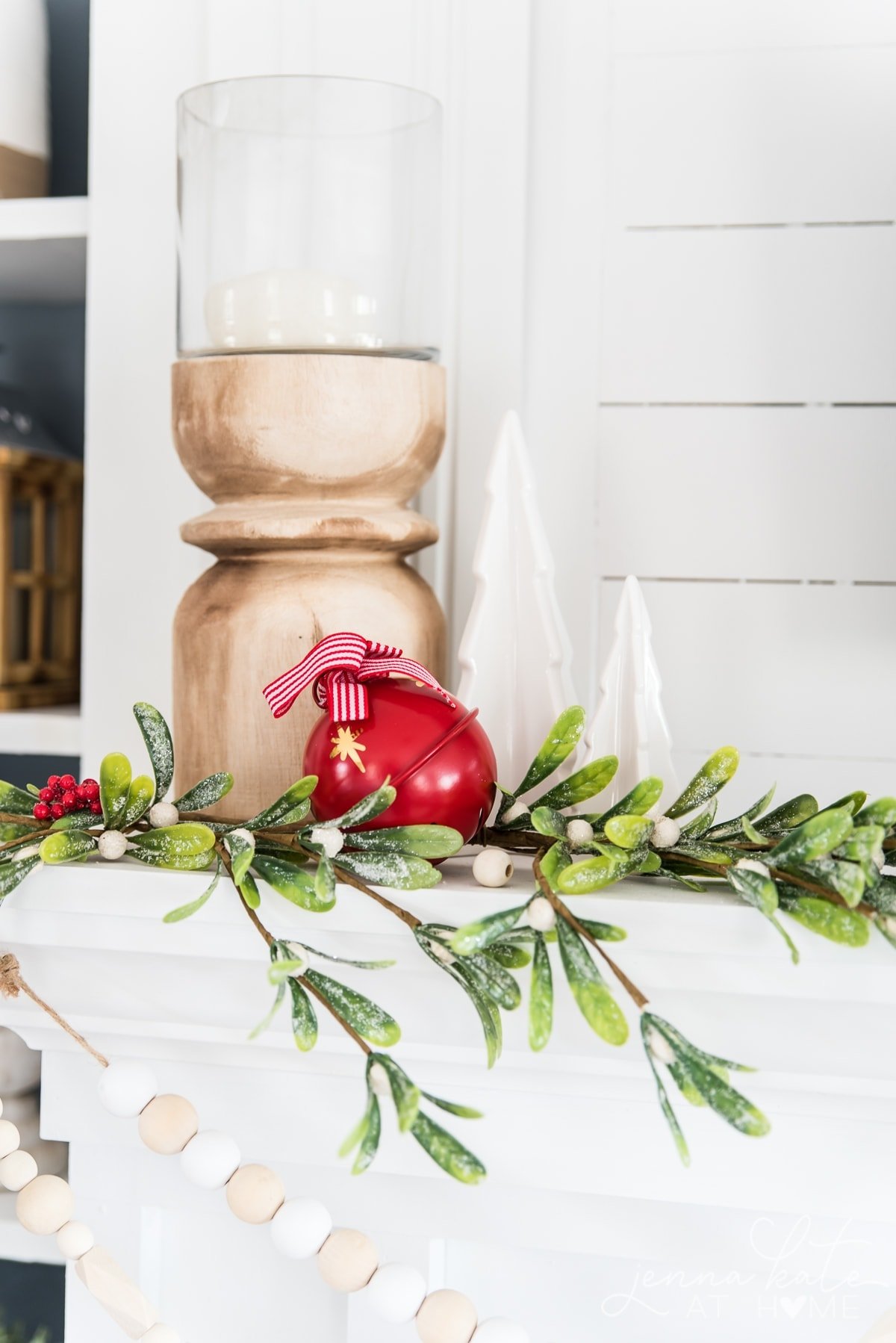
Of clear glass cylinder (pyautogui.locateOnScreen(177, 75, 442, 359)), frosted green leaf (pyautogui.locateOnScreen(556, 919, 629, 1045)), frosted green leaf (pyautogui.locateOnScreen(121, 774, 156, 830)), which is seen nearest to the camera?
frosted green leaf (pyautogui.locateOnScreen(556, 919, 629, 1045))

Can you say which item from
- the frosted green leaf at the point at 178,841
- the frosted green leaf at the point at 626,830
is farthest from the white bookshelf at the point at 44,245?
the frosted green leaf at the point at 626,830

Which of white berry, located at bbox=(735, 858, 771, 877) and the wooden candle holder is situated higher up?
the wooden candle holder

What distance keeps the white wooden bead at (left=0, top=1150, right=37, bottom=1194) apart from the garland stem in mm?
288

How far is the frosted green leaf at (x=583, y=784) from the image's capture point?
0.53 m

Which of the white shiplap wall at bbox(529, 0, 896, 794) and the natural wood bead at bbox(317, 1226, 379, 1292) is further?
the white shiplap wall at bbox(529, 0, 896, 794)

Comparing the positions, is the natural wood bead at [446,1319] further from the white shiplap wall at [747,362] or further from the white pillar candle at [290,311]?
the white pillar candle at [290,311]

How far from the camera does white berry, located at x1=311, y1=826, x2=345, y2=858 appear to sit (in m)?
0.49

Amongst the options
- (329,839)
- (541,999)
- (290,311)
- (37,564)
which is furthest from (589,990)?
(37,564)

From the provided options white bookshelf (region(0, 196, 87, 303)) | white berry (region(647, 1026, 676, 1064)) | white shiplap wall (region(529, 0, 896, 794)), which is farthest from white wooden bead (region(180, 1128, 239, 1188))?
white bookshelf (region(0, 196, 87, 303))

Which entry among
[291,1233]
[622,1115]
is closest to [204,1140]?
[291,1233]

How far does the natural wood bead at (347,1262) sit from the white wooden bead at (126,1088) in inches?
4.3

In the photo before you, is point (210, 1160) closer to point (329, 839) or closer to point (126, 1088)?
point (126, 1088)

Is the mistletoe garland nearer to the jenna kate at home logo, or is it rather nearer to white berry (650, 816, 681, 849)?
white berry (650, 816, 681, 849)

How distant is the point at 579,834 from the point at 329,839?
110mm
